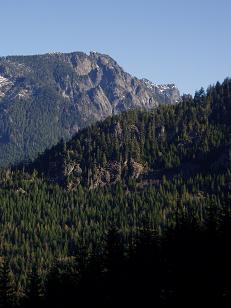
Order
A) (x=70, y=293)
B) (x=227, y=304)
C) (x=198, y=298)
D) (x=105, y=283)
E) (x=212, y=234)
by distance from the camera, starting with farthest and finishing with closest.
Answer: (x=70, y=293) → (x=105, y=283) → (x=212, y=234) → (x=198, y=298) → (x=227, y=304)

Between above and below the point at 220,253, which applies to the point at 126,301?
below

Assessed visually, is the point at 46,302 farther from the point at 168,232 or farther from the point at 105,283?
the point at 168,232

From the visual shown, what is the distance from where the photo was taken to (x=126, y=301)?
8175 centimetres

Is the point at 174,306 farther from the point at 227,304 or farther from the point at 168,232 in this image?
the point at 168,232

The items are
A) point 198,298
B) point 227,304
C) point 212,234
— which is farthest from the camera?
point 212,234

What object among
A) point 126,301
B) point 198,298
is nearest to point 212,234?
point 198,298

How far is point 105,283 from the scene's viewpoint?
86.8 meters

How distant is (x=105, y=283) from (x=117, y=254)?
15.9ft

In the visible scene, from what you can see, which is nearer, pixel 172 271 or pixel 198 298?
pixel 198 298

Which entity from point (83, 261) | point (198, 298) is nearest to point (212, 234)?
point (198, 298)

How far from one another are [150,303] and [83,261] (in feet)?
75.2

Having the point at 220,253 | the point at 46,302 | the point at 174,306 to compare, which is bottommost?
the point at 46,302

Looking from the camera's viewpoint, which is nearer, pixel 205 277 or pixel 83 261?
pixel 205 277

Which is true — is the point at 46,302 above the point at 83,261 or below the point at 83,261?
below
